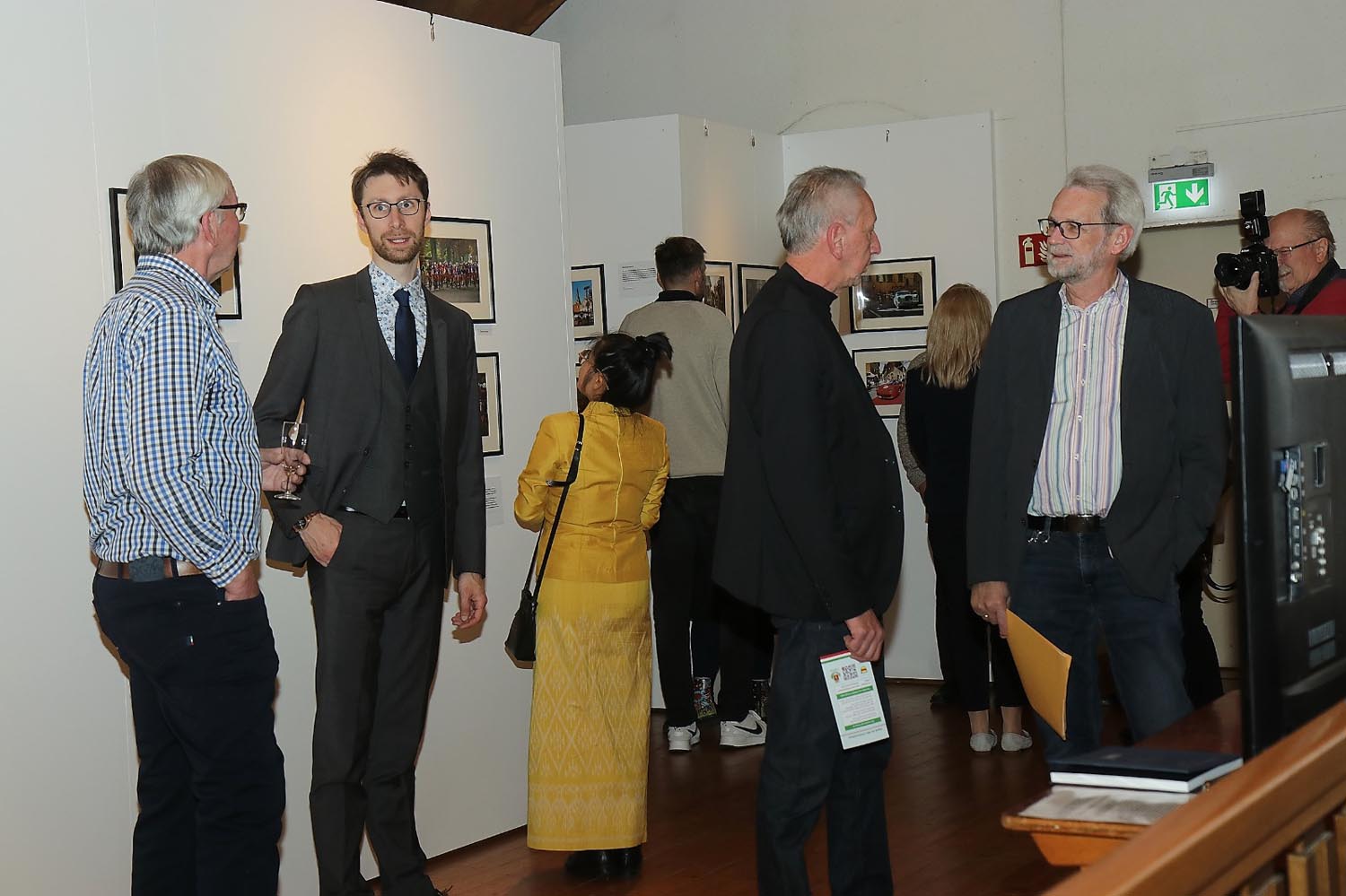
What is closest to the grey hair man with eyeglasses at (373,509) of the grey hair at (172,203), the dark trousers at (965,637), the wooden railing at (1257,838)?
the grey hair at (172,203)

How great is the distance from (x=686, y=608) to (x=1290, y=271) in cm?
285

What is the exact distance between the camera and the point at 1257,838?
142 cm

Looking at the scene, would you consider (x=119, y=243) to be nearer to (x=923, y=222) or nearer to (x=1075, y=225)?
(x=1075, y=225)

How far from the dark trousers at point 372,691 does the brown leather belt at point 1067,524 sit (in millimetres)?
1705

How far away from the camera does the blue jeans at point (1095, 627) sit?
3.31 meters

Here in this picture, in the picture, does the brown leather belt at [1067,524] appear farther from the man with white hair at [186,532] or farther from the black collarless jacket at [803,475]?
the man with white hair at [186,532]

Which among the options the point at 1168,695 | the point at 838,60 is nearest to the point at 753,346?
the point at 1168,695

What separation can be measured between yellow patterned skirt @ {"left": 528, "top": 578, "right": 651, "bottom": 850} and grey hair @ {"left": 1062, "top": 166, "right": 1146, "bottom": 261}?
6.17 ft

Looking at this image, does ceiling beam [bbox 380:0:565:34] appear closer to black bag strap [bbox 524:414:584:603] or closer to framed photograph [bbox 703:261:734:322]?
framed photograph [bbox 703:261:734:322]

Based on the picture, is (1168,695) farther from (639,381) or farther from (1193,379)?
(639,381)

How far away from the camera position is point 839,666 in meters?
3.17

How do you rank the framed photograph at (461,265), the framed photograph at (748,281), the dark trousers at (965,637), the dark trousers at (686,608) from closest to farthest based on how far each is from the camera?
the framed photograph at (461,265) < the dark trousers at (965,637) < the dark trousers at (686,608) < the framed photograph at (748,281)

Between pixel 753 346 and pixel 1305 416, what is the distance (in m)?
1.63

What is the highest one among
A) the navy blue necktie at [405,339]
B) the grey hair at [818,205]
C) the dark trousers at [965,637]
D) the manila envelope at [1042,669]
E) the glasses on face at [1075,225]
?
the grey hair at [818,205]
